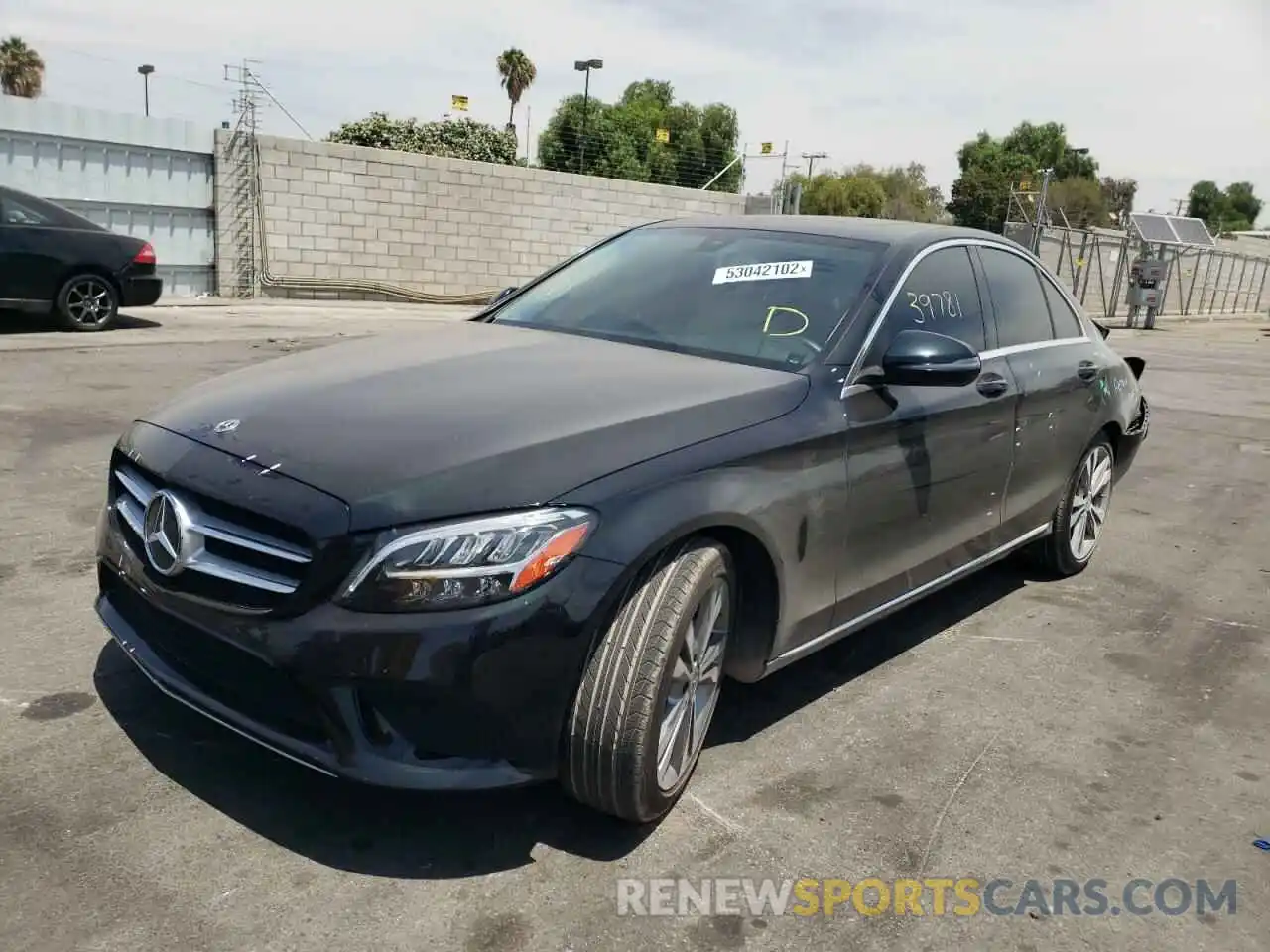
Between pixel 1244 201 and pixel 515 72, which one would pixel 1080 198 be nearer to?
pixel 515 72

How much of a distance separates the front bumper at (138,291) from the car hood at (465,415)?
9.36m

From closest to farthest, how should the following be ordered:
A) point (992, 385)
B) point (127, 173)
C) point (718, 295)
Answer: point (718, 295) < point (992, 385) < point (127, 173)

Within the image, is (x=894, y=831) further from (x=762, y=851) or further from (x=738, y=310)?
(x=738, y=310)

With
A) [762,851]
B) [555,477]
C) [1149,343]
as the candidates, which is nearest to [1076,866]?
[762,851]

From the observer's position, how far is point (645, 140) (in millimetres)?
49469

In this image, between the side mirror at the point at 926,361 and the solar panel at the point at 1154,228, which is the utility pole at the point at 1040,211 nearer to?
the solar panel at the point at 1154,228

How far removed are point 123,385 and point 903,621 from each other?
6.45 metres

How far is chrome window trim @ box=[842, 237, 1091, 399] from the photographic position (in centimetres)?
333

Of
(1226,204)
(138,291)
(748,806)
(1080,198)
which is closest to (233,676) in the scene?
(748,806)

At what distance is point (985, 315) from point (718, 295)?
1.20 m

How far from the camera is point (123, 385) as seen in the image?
27.3 feet

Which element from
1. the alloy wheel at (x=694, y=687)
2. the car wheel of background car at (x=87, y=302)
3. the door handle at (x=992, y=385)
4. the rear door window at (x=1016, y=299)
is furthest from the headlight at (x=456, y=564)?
the car wheel of background car at (x=87, y=302)

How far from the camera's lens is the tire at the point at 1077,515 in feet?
16.2

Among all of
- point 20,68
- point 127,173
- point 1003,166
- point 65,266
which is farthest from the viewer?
point 1003,166
